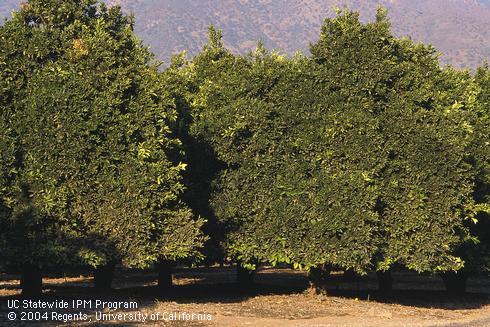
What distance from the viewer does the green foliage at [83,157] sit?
55.8ft

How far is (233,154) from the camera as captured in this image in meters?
20.3

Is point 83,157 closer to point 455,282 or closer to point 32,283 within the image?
point 32,283

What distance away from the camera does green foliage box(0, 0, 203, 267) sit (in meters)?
17.0

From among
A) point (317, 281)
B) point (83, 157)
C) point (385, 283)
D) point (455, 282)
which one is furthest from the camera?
point (455, 282)

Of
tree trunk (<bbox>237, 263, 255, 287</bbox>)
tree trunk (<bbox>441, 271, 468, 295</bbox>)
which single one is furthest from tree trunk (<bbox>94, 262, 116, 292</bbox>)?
tree trunk (<bbox>441, 271, 468, 295</bbox>)

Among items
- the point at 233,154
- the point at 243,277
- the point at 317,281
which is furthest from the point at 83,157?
the point at 243,277

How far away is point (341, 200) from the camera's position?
61.2ft

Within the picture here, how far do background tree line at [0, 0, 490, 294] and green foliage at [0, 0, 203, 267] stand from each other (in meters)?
0.04

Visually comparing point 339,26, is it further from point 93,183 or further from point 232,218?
point 93,183

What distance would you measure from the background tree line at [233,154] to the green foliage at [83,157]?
41mm

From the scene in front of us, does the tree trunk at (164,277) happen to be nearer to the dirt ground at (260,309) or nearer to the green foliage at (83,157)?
the dirt ground at (260,309)

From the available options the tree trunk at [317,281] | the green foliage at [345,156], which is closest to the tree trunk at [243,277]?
the tree trunk at [317,281]

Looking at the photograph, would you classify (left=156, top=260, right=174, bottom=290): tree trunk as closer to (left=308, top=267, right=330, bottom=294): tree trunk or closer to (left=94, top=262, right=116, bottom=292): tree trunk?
(left=94, top=262, right=116, bottom=292): tree trunk

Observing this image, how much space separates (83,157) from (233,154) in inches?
203
